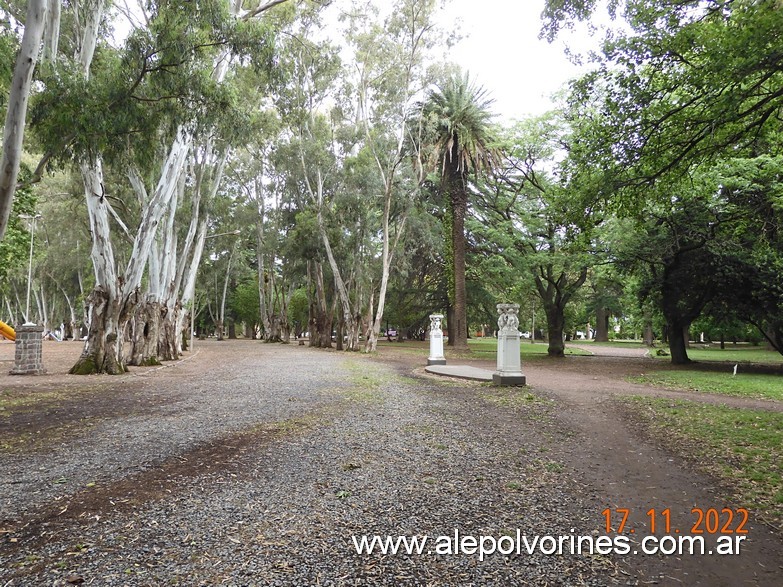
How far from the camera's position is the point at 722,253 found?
48.1 feet

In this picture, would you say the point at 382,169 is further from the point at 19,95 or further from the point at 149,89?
the point at 19,95

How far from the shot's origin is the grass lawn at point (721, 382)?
10602mm

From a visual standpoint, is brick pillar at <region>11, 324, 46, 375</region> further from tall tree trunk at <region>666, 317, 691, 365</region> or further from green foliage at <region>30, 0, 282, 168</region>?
tall tree trunk at <region>666, 317, 691, 365</region>

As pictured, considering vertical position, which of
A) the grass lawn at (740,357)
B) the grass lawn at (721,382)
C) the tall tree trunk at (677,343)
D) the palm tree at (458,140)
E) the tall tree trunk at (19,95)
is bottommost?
the grass lawn at (740,357)

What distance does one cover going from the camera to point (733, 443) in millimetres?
5691

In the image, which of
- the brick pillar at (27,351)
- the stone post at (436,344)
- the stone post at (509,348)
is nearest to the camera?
the stone post at (509,348)

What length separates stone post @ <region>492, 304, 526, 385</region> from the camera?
1093 centimetres

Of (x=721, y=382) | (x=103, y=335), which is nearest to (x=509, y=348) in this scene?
(x=721, y=382)

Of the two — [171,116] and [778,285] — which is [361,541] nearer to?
[171,116]

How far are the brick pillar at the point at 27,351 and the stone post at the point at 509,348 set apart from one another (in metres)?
12.3

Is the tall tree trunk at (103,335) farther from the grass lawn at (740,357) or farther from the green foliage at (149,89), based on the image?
the grass lawn at (740,357)

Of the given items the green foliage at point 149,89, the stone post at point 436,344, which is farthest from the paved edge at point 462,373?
the green foliage at point 149,89
